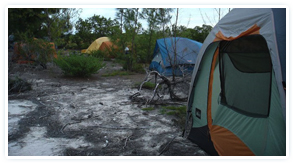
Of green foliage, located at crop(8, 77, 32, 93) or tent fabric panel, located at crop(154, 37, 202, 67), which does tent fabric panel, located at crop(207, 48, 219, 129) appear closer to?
green foliage, located at crop(8, 77, 32, 93)

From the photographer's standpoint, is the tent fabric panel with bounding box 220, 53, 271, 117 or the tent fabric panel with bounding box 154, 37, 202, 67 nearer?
the tent fabric panel with bounding box 220, 53, 271, 117

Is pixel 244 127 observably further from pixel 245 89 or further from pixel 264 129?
pixel 245 89

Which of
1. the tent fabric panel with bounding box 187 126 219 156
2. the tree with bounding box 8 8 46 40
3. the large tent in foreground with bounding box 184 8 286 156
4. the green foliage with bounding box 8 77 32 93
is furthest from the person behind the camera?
the tree with bounding box 8 8 46 40

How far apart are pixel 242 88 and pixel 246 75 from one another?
0.57 ft

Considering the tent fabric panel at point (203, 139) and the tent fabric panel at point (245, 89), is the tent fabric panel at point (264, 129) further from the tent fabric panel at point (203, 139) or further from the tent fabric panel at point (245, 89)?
the tent fabric panel at point (203, 139)

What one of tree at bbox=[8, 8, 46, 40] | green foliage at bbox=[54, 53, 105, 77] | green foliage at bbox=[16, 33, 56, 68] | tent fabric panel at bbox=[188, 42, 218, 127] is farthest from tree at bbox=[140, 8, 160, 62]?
tent fabric panel at bbox=[188, 42, 218, 127]

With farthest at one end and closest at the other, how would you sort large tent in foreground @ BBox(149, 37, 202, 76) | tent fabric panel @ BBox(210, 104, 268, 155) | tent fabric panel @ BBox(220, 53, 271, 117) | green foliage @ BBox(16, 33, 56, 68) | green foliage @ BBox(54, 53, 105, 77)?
green foliage @ BBox(16, 33, 56, 68) → large tent in foreground @ BBox(149, 37, 202, 76) → green foliage @ BBox(54, 53, 105, 77) → tent fabric panel @ BBox(220, 53, 271, 117) → tent fabric panel @ BBox(210, 104, 268, 155)

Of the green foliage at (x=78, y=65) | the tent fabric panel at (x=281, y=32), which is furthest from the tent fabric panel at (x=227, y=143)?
the green foliage at (x=78, y=65)

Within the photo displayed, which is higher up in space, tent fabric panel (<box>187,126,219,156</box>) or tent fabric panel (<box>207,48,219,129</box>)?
tent fabric panel (<box>207,48,219,129</box>)

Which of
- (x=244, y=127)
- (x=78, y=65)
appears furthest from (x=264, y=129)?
(x=78, y=65)

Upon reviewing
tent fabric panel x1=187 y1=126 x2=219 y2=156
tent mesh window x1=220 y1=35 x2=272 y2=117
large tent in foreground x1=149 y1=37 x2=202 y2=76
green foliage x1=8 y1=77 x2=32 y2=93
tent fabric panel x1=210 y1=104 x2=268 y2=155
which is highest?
large tent in foreground x1=149 y1=37 x2=202 y2=76

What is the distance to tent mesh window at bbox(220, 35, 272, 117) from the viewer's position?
9.11 ft
